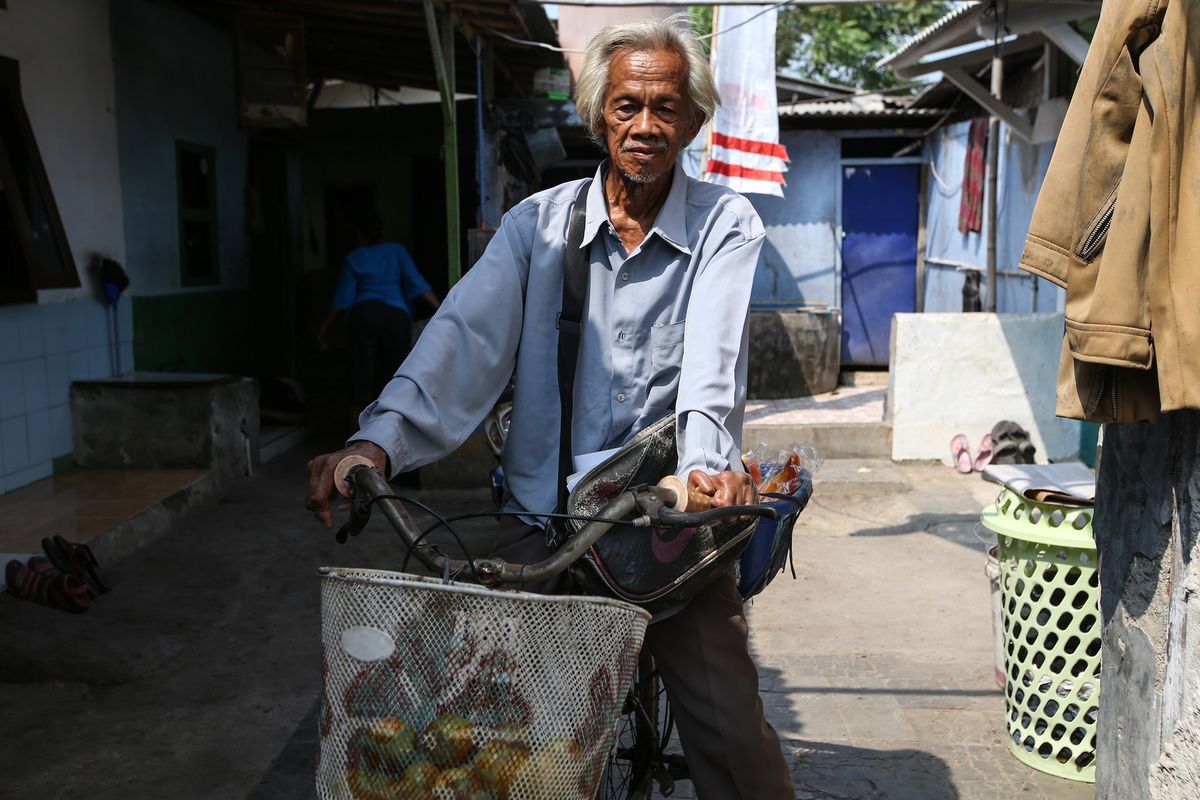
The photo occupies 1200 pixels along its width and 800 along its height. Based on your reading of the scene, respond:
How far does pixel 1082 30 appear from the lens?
901 centimetres

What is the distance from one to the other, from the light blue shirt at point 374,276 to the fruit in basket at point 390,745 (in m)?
7.66

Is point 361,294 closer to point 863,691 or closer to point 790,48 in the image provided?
point 863,691

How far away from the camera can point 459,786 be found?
1.65m

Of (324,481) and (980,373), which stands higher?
(324,481)

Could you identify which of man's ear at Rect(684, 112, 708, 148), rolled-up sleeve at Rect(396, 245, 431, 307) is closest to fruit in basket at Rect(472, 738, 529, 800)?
man's ear at Rect(684, 112, 708, 148)

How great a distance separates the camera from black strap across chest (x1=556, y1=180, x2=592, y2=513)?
2506 millimetres

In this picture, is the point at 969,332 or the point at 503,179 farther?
the point at 503,179

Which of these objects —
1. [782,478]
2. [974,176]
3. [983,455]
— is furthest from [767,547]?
[974,176]

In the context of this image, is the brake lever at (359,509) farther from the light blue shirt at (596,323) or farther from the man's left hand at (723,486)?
the man's left hand at (723,486)

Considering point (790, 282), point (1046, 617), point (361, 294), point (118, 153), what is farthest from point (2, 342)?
point (790, 282)

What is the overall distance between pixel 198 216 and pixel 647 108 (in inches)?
317

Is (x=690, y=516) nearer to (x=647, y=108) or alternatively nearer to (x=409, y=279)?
(x=647, y=108)

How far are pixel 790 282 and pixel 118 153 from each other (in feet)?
28.0

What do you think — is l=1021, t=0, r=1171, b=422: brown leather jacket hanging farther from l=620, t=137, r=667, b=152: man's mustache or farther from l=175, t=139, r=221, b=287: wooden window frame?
l=175, t=139, r=221, b=287: wooden window frame
